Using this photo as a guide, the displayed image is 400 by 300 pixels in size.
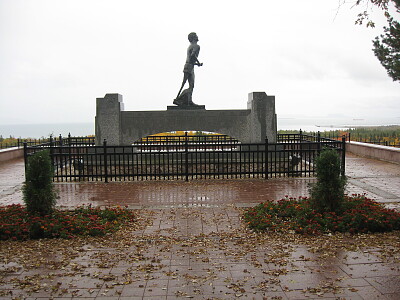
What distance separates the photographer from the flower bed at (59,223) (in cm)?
620

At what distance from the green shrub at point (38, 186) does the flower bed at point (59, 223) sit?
20cm

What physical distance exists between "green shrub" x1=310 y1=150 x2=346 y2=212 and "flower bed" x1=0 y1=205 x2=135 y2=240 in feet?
11.5

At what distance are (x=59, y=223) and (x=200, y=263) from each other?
9.26ft

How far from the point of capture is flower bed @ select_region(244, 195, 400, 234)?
6336mm

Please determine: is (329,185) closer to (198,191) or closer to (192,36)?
(198,191)

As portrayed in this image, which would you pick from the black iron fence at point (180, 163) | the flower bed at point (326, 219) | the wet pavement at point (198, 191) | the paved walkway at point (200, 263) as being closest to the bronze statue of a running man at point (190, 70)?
the black iron fence at point (180, 163)

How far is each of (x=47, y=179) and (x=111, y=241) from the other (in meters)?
1.86

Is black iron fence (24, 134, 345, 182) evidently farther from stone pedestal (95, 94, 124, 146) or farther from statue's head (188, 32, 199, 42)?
statue's head (188, 32, 199, 42)

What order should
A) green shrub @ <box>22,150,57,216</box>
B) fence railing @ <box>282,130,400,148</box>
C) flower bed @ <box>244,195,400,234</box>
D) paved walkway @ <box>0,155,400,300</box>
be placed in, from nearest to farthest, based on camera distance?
paved walkway @ <box>0,155,400,300</box>, flower bed @ <box>244,195,400,234</box>, green shrub @ <box>22,150,57,216</box>, fence railing @ <box>282,130,400,148</box>

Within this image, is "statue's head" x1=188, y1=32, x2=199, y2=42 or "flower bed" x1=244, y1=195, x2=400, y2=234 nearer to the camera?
"flower bed" x1=244, y1=195, x2=400, y2=234

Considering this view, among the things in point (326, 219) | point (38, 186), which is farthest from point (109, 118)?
point (326, 219)

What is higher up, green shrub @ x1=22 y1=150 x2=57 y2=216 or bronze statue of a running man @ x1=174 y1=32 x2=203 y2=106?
bronze statue of a running man @ x1=174 y1=32 x2=203 y2=106

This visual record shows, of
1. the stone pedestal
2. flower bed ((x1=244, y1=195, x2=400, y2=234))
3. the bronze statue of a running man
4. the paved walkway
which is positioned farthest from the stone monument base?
flower bed ((x1=244, y1=195, x2=400, y2=234))

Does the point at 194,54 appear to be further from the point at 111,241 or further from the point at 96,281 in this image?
the point at 96,281
